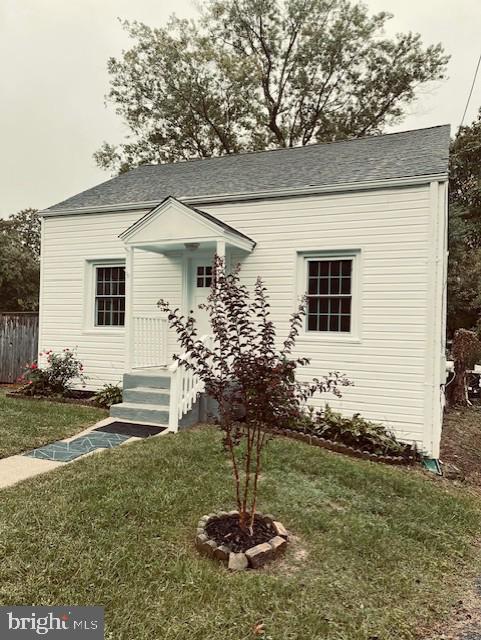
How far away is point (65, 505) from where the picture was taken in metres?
3.93

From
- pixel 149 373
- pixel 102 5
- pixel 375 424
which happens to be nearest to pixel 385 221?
pixel 375 424

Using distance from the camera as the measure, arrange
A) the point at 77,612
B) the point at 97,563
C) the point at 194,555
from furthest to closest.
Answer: the point at 194,555 → the point at 97,563 → the point at 77,612

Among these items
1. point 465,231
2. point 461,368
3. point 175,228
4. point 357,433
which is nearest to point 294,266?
point 175,228

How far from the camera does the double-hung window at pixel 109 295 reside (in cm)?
956

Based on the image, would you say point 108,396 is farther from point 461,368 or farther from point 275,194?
Answer: point 461,368

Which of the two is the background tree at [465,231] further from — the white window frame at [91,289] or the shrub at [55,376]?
the shrub at [55,376]

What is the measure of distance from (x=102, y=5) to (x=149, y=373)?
12721 millimetres

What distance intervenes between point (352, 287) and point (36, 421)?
221 inches

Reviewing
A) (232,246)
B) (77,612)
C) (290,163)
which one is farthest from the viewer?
(290,163)

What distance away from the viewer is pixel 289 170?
9.21m

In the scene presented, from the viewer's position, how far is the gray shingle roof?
25.4ft

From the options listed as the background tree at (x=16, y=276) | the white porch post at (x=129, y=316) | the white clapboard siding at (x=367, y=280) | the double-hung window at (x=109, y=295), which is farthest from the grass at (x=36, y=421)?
the background tree at (x=16, y=276)

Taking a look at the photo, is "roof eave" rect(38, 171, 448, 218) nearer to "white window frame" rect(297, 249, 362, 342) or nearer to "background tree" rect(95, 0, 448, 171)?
"white window frame" rect(297, 249, 362, 342)

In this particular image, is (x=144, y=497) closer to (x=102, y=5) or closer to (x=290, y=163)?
(x=290, y=163)
